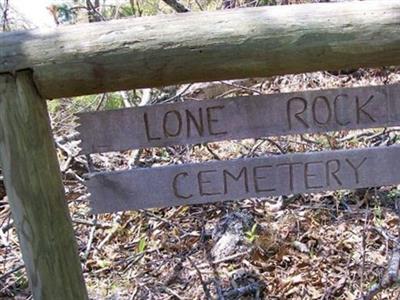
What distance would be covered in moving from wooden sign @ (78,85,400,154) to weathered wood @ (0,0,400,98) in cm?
11

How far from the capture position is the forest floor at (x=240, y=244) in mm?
2420

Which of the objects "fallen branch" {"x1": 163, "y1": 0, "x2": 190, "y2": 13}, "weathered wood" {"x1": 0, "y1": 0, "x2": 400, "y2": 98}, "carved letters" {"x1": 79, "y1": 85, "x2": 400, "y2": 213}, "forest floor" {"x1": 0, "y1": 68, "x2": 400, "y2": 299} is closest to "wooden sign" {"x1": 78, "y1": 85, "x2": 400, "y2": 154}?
"carved letters" {"x1": 79, "y1": 85, "x2": 400, "y2": 213}

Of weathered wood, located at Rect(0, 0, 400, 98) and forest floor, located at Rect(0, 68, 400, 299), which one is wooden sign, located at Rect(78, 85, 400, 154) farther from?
forest floor, located at Rect(0, 68, 400, 299)

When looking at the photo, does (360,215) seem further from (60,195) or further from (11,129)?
(11,129)

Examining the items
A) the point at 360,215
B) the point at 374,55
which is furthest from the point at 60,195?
the point at 360,215

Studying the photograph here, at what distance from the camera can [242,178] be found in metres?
1.69

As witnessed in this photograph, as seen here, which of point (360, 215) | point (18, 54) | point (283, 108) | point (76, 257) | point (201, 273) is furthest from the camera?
point (360, 215)

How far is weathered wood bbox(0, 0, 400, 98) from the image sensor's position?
1534mm

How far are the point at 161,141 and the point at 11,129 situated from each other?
0.43 m

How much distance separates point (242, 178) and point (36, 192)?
2.03 ft

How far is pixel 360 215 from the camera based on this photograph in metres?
2.74

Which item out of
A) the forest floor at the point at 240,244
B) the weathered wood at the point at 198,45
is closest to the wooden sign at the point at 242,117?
the weathered wood at the point at 198,45

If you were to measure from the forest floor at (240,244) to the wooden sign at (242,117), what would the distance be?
2.92 ft

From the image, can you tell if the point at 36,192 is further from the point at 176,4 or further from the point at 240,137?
the point at 176,4
